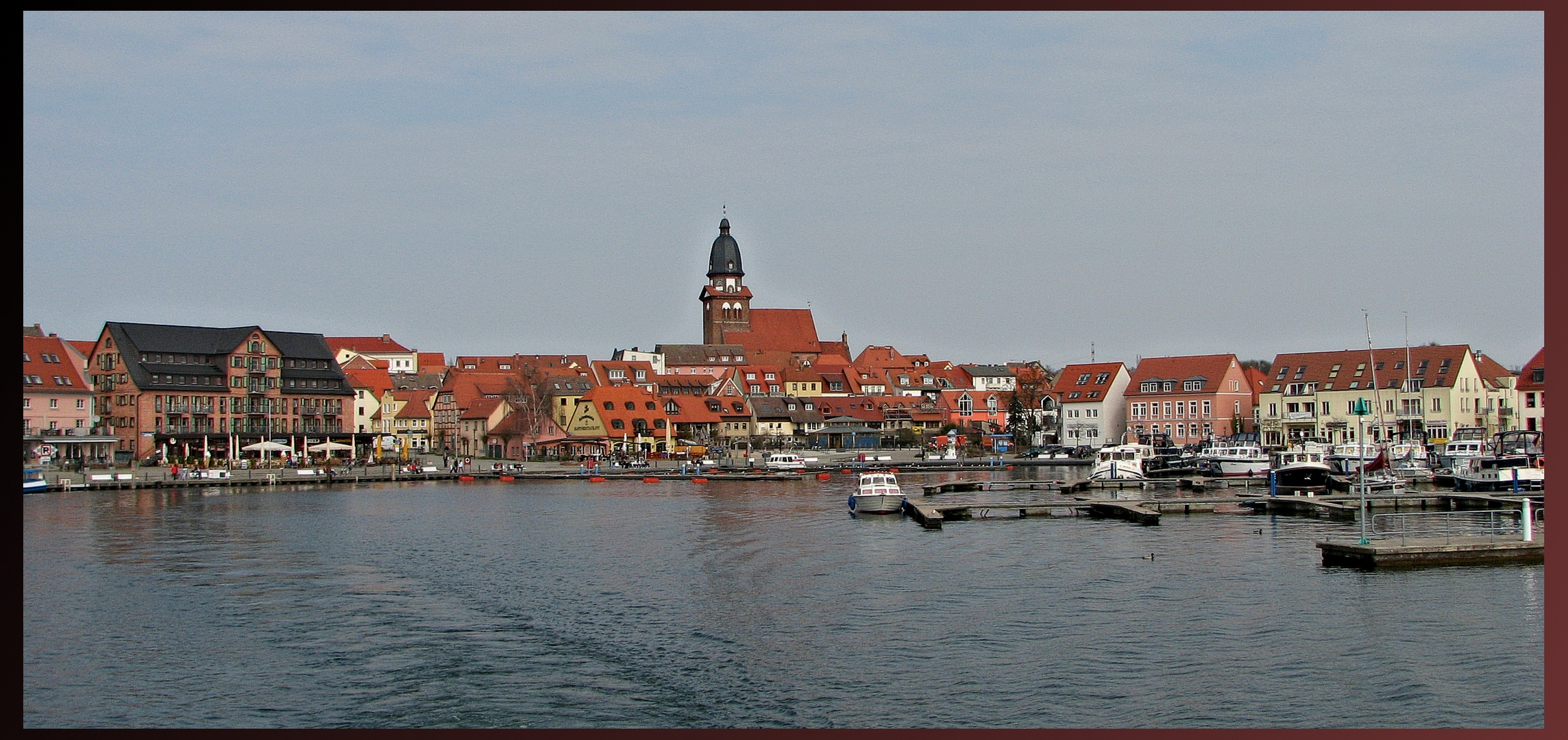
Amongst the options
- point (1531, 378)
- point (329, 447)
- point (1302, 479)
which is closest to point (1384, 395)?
point (1531, 378)

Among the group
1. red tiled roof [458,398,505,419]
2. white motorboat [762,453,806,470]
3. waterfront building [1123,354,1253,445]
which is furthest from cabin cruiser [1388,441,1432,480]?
red tiled roof [458,398,505,419]

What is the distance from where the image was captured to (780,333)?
138m

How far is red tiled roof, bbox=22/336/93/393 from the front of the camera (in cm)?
7225

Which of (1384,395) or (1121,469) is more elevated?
(1384,395)

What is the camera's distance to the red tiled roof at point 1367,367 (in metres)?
75.2

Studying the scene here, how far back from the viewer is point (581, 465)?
78.6 meters

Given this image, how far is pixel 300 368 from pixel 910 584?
6718 cm

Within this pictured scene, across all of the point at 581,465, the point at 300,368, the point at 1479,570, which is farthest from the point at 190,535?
the point at 300,368

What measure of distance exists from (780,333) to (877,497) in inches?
3711

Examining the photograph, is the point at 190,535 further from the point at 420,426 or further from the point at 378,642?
the point at 420,426

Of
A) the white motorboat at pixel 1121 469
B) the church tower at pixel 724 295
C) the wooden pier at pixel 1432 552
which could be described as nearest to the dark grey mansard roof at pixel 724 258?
the church tower at pixel 724 295

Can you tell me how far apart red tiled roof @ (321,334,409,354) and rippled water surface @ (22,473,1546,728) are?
115142mm

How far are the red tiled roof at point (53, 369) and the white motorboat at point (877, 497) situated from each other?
162ft

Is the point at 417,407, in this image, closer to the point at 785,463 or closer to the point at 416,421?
the point at 416,421
